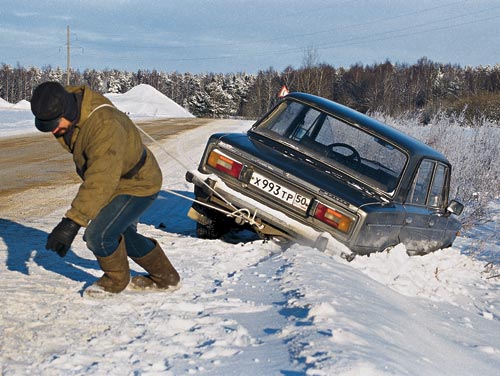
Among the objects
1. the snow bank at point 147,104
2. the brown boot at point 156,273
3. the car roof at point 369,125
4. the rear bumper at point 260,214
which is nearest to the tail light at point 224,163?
the rear bumper at point 260,214

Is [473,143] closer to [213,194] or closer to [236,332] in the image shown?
[213,194]

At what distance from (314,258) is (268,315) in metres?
1.63

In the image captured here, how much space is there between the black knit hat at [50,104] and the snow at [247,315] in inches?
48.2

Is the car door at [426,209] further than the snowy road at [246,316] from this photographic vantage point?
Yes

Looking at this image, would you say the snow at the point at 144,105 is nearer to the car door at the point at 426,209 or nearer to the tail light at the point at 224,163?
the car door at the point at 426,209

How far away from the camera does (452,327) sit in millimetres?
4875

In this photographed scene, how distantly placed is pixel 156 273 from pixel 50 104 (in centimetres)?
157

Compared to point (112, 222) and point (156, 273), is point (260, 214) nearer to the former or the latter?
point (156, 273)

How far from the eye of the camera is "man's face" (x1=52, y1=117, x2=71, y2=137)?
11.7 feet

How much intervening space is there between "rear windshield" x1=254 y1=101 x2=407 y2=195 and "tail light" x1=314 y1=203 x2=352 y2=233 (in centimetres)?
72

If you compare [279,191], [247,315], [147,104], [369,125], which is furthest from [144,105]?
[247,315]

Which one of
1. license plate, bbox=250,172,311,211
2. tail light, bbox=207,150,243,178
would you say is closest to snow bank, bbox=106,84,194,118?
tail light, bbox=207,150,243,178

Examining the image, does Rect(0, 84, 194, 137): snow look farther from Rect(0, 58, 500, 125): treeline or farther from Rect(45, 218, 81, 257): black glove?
Rect(45, 218, 81, 257): black glove

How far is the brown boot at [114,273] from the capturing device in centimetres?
413
